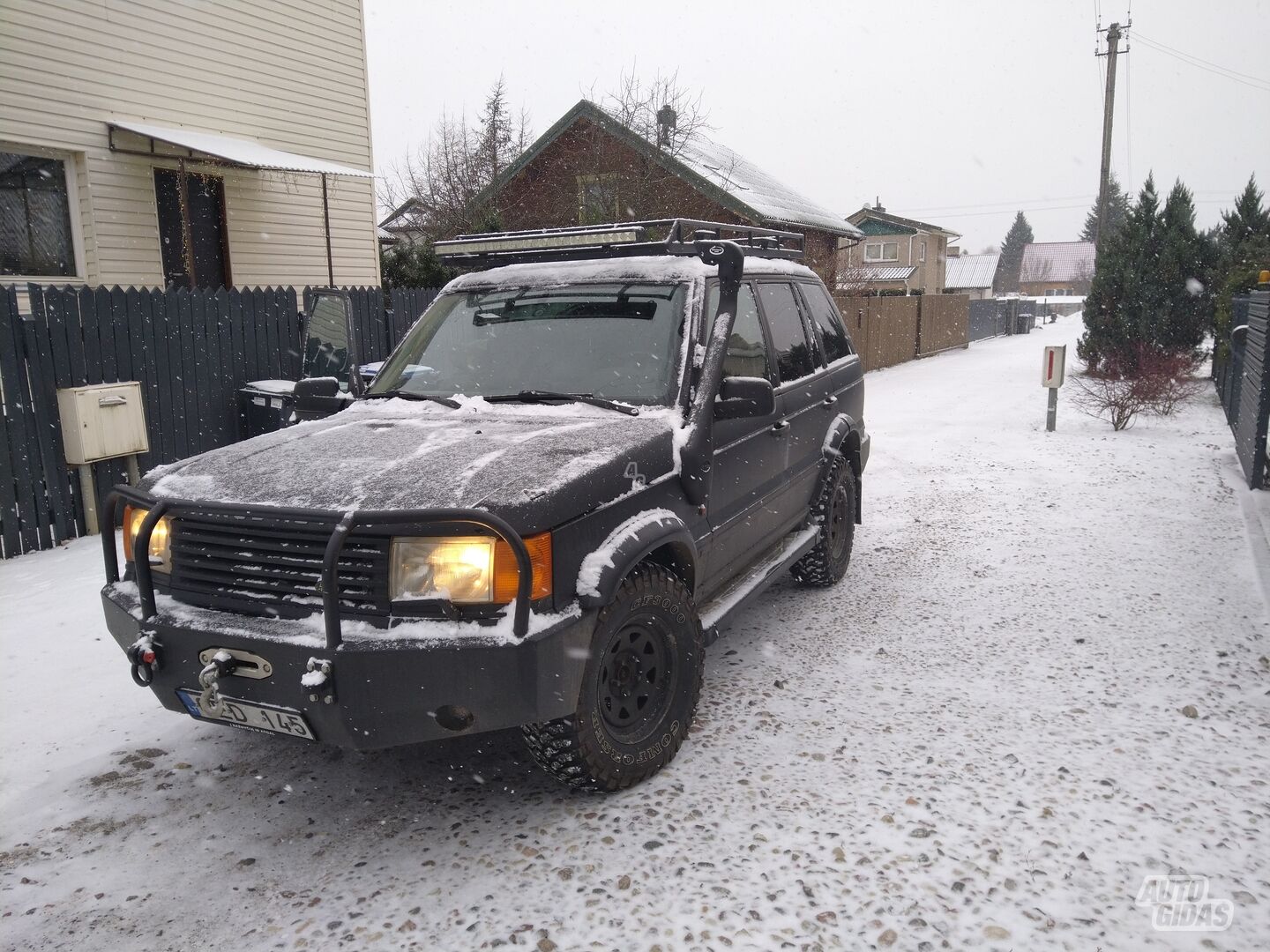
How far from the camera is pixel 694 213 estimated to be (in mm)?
20453

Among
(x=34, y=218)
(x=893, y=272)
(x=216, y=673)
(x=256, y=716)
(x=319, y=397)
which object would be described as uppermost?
(x=893, y=272)

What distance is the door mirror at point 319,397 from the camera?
13.9ft

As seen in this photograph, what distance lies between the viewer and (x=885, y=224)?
4600 centimetres

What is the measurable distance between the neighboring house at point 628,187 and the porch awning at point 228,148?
227 inches

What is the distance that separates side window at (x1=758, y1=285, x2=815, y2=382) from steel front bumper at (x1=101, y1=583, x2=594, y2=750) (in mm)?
2442

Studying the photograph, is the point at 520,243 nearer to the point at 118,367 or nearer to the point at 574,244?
the point at 574,244

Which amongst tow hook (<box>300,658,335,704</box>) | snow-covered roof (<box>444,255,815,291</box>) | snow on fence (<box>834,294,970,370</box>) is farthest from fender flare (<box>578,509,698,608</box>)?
snow on fence (<box>834,294,970,370</box>)

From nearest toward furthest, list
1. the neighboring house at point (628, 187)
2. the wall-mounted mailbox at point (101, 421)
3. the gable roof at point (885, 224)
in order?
the wall-mounted mailbox at point (101, 421) < the neighboring house at point (628, 187) < the gable roof at point (885, 224)

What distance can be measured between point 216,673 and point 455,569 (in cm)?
85

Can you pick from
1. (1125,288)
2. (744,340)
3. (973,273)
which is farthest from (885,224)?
(744,340)

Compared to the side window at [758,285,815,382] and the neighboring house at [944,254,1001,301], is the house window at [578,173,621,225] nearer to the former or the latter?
the side window at [758,285,815,382]

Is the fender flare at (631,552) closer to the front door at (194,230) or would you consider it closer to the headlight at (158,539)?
the headlight at (158,539)

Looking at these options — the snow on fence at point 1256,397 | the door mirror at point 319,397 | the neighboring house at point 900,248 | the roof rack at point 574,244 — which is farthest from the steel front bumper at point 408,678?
the neighboring house at point 900,248

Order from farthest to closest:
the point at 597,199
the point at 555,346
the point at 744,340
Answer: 1. the point at 597,199
2. the point at 744,340
3. the point at 555,346
